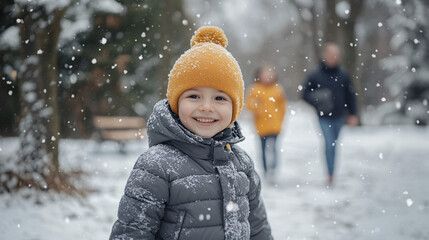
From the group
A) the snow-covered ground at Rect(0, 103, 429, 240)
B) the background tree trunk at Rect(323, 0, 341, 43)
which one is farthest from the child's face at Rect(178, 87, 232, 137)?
the background tree trunk at Rect(323, 0, 341, 43)

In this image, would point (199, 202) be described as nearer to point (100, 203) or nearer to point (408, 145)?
point (100, 203)

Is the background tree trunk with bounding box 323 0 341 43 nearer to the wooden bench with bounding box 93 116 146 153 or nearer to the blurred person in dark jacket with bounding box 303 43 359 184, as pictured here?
the wooden bench with bounding box 93 116 146 153

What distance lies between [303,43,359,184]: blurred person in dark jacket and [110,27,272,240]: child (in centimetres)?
422

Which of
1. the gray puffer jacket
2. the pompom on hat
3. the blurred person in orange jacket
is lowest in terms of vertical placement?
the gray puffer jacket

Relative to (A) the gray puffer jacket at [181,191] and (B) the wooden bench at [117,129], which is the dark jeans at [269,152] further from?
(A) the gray puffer jacket at [181,191]

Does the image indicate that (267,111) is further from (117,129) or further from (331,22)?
(331,22)

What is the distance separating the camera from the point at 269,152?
6480mm

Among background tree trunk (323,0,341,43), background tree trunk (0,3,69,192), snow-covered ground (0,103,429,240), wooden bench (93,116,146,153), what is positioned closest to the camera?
snow-covered ground (0,103,429,240)

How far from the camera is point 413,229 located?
13.1ft

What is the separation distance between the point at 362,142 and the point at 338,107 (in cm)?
637

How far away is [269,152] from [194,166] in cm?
480

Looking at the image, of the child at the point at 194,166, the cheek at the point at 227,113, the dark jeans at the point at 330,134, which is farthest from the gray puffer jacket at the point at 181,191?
the dark jeans at the point at 330,134

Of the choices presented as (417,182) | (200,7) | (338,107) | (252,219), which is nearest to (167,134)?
(252,219)

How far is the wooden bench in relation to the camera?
28.7ft
